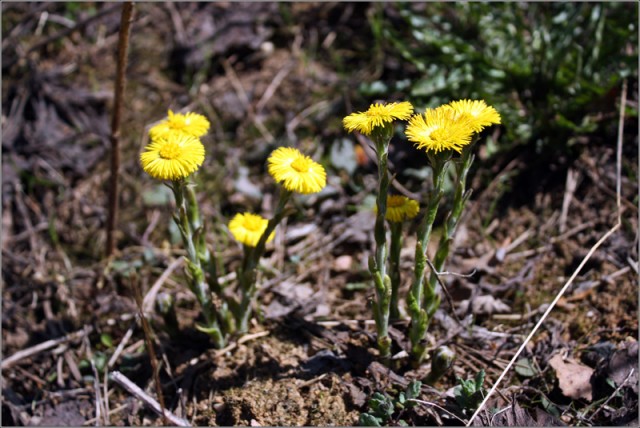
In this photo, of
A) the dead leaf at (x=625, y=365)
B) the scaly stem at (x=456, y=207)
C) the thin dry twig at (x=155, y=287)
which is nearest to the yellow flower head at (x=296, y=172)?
the scaly stem at (x=456, y=207)

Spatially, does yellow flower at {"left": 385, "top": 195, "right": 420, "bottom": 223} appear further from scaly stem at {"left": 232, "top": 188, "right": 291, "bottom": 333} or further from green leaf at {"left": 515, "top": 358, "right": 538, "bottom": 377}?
green leaf at {"left": 515, "top": 358, "right": 538, "bottom": 377}

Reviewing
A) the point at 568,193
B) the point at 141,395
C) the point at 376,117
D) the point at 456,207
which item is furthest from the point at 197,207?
the point at 568,193

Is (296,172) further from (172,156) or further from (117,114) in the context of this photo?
(117,114)

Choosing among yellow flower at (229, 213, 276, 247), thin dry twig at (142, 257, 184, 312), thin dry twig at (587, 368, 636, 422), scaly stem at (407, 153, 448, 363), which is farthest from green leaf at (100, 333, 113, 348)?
thin dry twig at (587, 368, 636, 422)

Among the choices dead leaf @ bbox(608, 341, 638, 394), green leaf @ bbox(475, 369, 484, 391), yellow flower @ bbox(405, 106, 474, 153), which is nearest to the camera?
yellow flower @ bbox(405, 106, 474, 153)

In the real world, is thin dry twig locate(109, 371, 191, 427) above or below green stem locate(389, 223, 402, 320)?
below

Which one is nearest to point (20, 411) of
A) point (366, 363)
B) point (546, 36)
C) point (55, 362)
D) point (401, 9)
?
point (55, 362)
